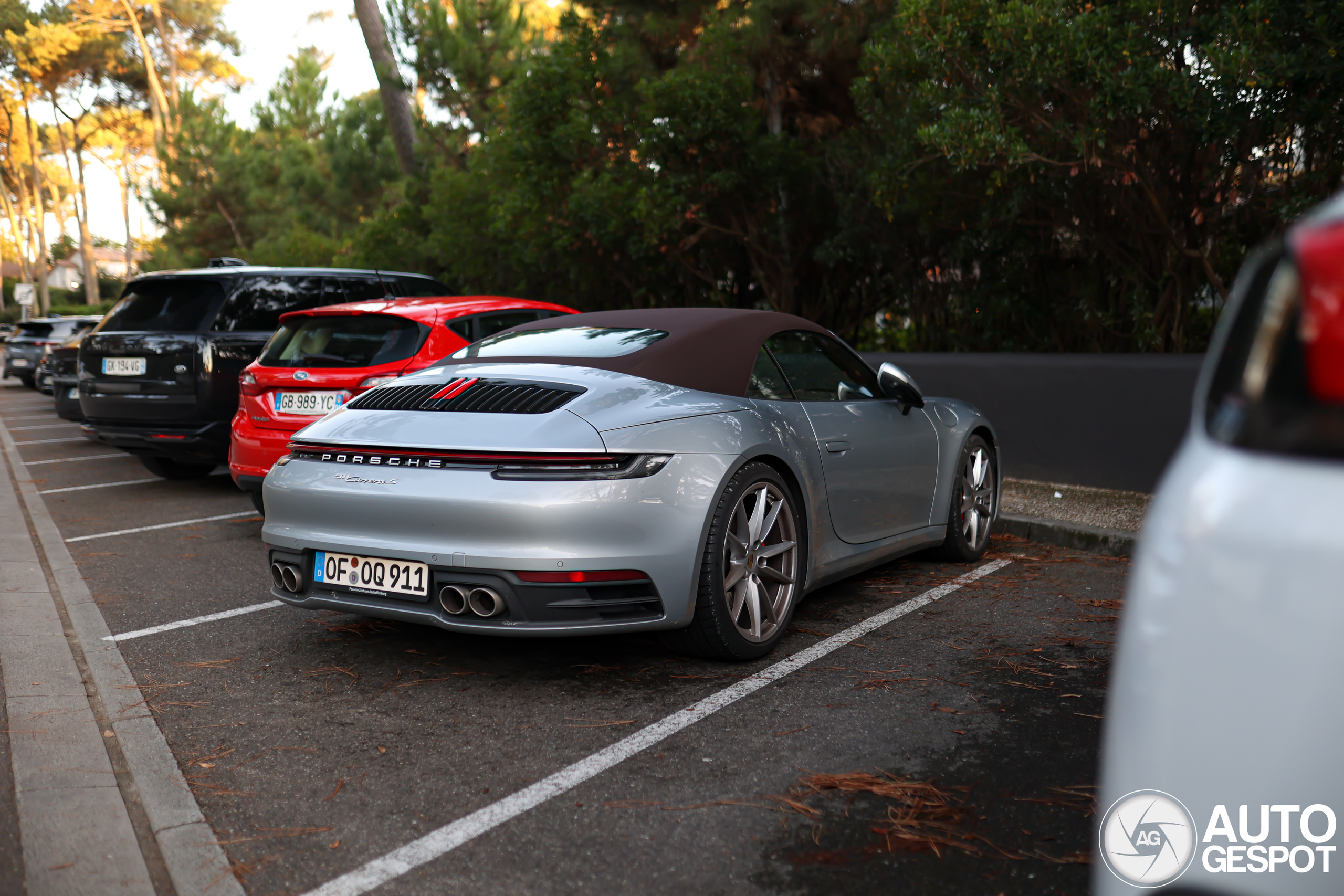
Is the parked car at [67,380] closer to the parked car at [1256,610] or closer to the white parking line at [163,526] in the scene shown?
the white parking line at [163,526]

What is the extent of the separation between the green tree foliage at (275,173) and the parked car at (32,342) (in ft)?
16.6

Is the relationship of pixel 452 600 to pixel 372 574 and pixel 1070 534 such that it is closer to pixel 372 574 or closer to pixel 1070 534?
pixel 372 574

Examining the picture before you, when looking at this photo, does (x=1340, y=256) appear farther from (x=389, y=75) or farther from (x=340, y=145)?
(x=340, y=145)

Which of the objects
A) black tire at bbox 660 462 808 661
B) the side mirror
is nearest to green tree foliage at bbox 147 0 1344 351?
the side mirror

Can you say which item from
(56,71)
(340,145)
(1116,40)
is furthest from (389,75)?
(56,71)

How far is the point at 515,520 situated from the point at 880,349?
35.4ft

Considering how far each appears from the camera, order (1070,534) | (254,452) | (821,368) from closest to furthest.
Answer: (821,368) → (1070,534) → (254,452)

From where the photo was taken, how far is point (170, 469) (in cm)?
1005

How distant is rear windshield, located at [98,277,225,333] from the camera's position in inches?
344

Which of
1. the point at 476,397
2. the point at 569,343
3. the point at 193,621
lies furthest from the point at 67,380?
the point at 476,397

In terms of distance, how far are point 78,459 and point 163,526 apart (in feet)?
17.2

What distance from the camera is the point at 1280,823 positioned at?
130 centimetres

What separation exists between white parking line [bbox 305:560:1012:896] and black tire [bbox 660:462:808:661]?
157 mm

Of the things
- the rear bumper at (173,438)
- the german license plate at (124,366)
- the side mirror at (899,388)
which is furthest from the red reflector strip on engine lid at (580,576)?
the german license plate at (124,366)
